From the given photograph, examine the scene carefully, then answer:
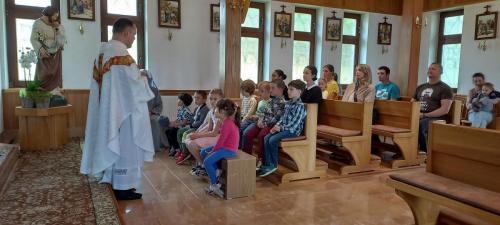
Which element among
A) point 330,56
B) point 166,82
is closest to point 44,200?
point 166,82

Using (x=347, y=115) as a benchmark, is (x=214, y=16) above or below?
above

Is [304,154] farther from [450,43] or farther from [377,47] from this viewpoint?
[450,43]

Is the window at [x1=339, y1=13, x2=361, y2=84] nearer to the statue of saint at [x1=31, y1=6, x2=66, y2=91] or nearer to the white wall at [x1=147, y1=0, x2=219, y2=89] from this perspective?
the white wall at [x1=147, y1=0, x2=219, y2=89]

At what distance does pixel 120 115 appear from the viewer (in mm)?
2926

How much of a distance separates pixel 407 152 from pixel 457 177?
2327mm

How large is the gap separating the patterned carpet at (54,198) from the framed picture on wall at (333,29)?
5.92 m

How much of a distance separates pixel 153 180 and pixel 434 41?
7.66 meters

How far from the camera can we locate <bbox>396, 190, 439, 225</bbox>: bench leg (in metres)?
2.42

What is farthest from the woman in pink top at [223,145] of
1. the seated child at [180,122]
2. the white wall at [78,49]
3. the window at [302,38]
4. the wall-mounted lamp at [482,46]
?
the wall-mounted lamp at [482,46]

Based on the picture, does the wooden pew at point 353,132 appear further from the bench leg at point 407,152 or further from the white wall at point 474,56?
the white wall at point 474,56

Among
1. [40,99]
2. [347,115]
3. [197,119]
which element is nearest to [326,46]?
[347,115]

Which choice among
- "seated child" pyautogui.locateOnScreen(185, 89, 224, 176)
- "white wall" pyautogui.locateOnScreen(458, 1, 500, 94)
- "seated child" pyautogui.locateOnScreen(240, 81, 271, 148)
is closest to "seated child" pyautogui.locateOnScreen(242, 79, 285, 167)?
"seated child" pyautogui.locateOnScreen(240, 81, 271, 148)

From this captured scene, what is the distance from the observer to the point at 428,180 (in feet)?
7.24

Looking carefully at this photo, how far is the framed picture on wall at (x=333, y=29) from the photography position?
8.13 meters
